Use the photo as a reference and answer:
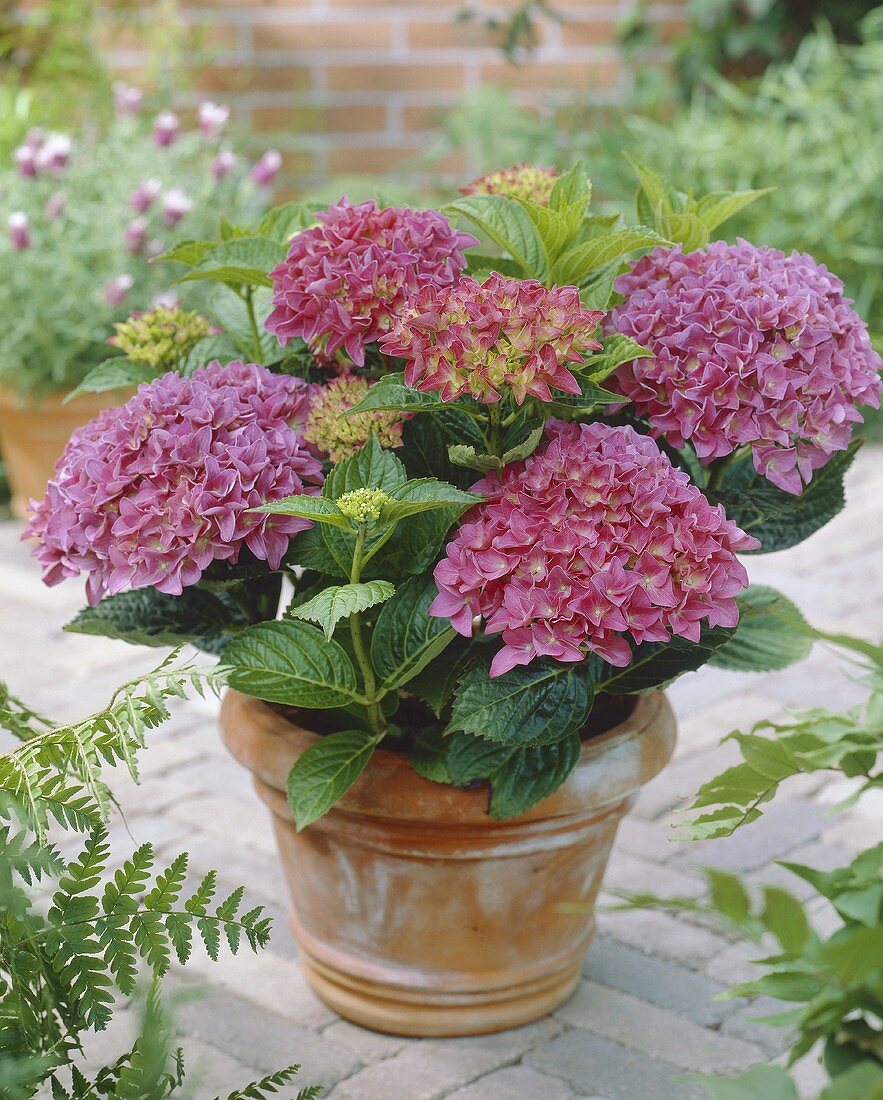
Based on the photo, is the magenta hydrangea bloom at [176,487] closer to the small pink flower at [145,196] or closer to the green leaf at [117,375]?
the green leaf at [117,375]

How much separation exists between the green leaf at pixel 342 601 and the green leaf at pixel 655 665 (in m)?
0.26

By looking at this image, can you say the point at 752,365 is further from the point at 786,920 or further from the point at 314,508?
the point at 786,920

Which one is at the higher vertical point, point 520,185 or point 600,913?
point 520,185

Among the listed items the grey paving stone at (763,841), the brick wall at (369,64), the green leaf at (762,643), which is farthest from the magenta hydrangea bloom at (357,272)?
the brick wall at (369,64)

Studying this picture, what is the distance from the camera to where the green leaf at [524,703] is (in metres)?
1.19

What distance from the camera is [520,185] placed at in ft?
4.75

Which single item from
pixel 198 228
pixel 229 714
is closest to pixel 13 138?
pixel 198 228

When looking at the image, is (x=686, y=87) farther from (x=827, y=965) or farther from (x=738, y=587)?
(x=827, y=965)

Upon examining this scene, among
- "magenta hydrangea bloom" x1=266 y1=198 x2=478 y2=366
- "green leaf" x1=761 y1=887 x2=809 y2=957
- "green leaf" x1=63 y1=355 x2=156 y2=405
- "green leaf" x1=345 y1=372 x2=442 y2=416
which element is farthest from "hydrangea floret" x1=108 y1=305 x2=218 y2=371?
"green leaf" x1=761 y1=887 x2=809 y2=957

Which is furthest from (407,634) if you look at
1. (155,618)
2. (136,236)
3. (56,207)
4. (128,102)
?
(128,102)

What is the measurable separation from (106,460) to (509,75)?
3575mm

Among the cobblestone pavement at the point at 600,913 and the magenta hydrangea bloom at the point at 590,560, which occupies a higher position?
the magenta hydrangea bloom at the point at 590,560

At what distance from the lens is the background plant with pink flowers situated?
1.14 m

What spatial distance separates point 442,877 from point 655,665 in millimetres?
318
